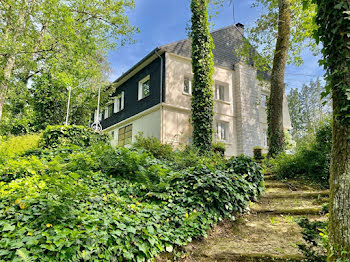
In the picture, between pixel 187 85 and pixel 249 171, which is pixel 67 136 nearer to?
pixel 249 171

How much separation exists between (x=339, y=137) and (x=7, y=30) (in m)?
12.2

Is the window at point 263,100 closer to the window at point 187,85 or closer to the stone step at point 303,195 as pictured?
the window at point 187,85

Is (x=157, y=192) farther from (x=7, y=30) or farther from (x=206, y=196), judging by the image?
(x=7, y=30)

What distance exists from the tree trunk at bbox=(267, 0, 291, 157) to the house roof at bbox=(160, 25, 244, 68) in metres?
5.32

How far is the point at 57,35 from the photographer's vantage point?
397 inches

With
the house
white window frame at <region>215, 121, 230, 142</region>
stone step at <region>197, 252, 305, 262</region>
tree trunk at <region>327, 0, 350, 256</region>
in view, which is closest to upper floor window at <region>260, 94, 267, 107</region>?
the house

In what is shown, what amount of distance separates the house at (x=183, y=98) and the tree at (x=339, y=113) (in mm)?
10742

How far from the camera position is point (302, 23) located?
39.7 ft

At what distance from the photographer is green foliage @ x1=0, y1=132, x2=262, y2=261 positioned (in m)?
2.59

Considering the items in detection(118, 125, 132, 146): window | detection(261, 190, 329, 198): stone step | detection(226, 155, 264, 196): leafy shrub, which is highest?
detection(118, 125, 132, 146): window

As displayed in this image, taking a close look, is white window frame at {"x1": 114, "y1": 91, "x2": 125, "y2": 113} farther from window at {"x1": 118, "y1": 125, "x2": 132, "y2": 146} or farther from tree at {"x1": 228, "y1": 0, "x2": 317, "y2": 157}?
tree at {"x1": 228, "y1": 0, "x2": 317, "y2": 157}

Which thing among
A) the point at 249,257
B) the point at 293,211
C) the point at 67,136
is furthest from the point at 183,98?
the point at 249,257

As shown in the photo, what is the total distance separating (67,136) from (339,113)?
8212 mm

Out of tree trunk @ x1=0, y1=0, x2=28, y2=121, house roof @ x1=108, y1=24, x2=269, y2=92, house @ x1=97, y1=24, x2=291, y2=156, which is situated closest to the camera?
tree trunk @ x1=0, y1=0, x2=28, y2=121
